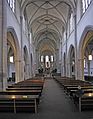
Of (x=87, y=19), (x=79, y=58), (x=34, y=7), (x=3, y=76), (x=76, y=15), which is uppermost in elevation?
(x=34, y=7)

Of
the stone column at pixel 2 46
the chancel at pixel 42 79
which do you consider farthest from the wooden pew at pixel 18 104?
the stone column at pixel 2 46

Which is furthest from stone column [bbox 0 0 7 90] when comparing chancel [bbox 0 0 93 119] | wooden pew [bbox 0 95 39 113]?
wooden pew [bbox 0 95 39 113]

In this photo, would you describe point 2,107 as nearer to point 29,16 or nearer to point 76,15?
point 76,15

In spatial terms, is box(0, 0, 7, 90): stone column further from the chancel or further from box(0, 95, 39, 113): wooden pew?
box(0, 95, 39, 113): wooden pew

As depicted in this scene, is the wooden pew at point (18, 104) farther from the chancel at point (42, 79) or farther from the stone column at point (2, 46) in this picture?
the stone column at point (2, 46)

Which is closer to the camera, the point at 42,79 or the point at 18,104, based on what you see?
the point at 18,104

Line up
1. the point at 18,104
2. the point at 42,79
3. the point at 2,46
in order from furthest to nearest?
the point at 42,79 → the point at 2,46 → the point at 18,104

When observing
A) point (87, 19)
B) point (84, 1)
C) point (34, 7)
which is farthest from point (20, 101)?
point (34, 7)

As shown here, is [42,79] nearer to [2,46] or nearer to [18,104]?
[2,46]

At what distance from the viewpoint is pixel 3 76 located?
16781 millimetres

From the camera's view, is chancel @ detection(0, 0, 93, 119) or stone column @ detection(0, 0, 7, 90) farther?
stone column @ detection(0, 0, 7, 90)

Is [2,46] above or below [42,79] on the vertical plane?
above

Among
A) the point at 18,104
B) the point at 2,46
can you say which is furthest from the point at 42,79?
the point at 18,104

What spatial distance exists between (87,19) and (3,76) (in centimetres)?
957
